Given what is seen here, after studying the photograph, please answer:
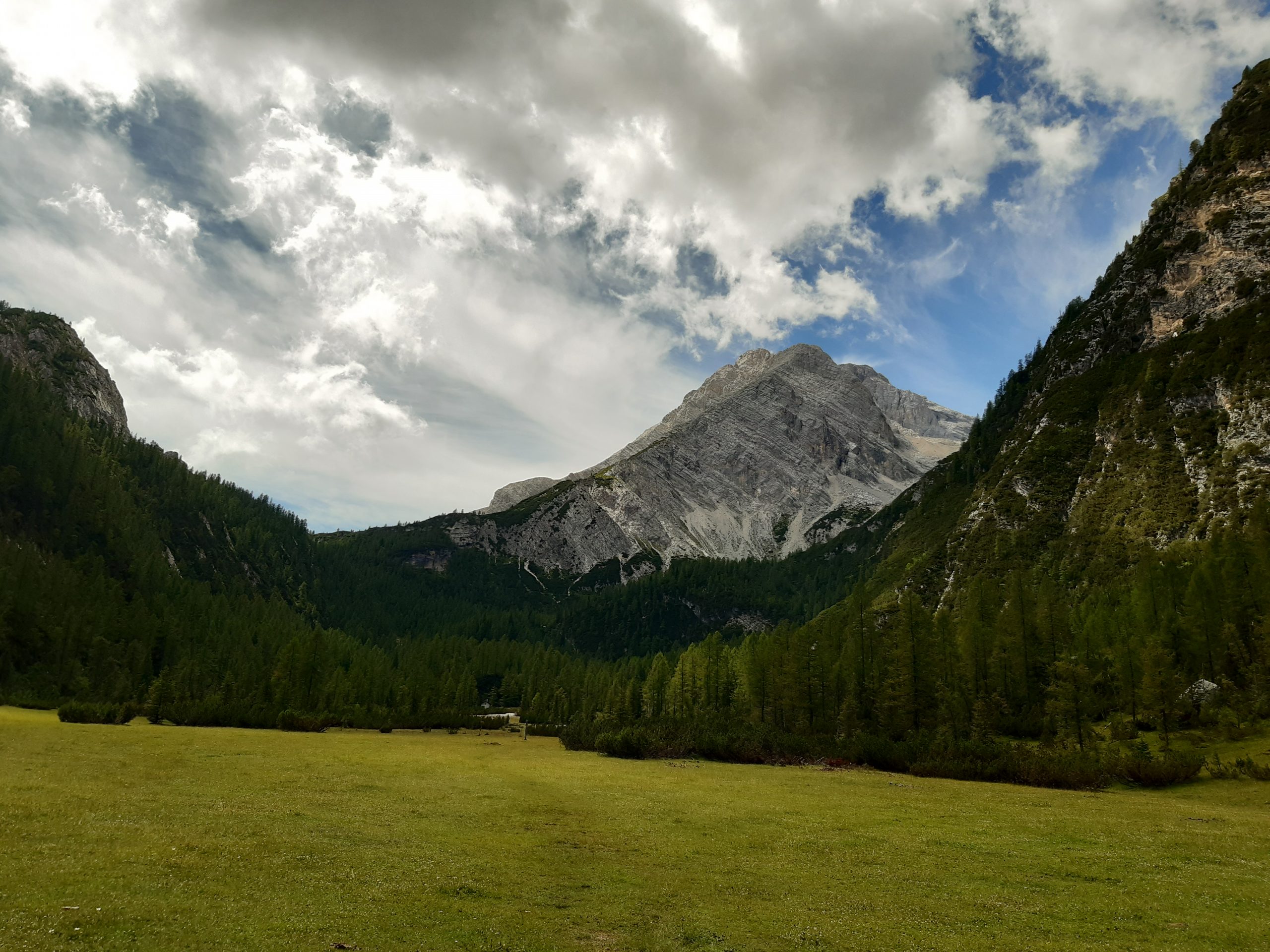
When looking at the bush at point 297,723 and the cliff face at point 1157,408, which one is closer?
the bush at point 297,723

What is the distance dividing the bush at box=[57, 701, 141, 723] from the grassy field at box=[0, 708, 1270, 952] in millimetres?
46029

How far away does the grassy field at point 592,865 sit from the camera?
53.4 feet

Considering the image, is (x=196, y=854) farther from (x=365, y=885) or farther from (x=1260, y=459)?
(x=1260, y=459)

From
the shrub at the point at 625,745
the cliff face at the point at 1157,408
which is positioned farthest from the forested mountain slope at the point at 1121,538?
the shrub at the point at 625,745

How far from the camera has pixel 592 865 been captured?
24.9 metres

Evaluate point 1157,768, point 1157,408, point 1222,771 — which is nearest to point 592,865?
point 1157,768

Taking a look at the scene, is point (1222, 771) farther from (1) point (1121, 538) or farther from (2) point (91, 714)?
(2) point (91, 714)

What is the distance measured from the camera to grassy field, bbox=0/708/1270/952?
16.3 metres

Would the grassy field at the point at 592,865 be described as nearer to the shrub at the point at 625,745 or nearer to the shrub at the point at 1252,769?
the shrub at the point at 1252,769

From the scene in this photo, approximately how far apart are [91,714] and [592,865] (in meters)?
84.9

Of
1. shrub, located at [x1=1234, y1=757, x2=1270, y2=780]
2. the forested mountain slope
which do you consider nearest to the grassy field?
shrub, located at [x1=1234, y1=757, x2=1270, y2=780]

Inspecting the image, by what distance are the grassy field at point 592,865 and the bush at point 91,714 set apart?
151 feet

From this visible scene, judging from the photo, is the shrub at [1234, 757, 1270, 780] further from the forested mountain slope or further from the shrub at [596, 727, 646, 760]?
the shrub at [596, 727, 646, 760]

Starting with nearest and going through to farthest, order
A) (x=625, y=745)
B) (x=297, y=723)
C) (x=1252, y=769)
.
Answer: (x=1252, y=769)
(x=625, y=745)
(x=297, y=723)
